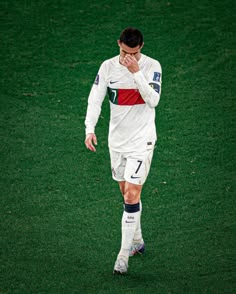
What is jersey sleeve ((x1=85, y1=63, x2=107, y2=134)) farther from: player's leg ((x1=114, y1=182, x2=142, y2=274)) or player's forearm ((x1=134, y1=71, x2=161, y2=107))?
player's leg ((x1=114, y1=182, x2=142, y2=274))

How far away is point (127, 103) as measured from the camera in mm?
7551

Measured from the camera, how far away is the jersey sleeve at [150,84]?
7230 millimetres

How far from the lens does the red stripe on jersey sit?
7.54 metres

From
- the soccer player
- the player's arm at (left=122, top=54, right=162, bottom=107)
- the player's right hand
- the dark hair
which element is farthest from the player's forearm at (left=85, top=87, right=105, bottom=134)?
the dark hair

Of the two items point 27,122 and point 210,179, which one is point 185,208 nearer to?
point 210,179

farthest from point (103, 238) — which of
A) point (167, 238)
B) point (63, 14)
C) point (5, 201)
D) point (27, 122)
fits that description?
point (63, 14)

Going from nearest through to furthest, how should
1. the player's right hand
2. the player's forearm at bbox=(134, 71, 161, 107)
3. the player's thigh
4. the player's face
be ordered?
the player's forearm at bbox=(134, 71, 161, 107), the player's face, the player's right hand, the player's thigh

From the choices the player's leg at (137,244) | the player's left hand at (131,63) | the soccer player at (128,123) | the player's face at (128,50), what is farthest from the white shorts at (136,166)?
the player's face at (128,50)

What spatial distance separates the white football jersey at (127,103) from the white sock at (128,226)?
0.58m

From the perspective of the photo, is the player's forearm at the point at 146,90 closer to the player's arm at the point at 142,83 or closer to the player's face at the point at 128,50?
the player's arm at the point at 142,83

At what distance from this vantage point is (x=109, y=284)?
292 inches

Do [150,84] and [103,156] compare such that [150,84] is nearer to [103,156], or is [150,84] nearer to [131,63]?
[131,63]

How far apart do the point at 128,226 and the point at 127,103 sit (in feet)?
3.93

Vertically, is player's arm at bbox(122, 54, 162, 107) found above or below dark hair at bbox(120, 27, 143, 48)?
below
